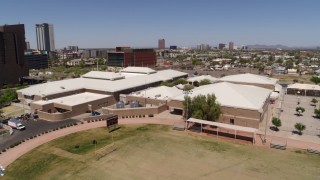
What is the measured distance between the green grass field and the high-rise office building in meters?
88.0

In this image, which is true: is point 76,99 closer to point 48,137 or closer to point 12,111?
point 12,111

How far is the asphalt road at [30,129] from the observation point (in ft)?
169

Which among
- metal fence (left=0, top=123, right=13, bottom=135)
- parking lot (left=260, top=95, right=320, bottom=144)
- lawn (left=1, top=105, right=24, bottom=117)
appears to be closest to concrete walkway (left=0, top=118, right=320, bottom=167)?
parking lot (left=260, top=95, right=320, bottom=144)

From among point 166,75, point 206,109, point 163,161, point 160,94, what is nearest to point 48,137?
point 163,161

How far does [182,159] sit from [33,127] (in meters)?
38.9

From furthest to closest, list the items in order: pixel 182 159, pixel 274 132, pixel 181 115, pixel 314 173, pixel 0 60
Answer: pixel 0 60 < pixel 181 115 < pixel 274 132 < pixel 182 159 < pixel 314 173

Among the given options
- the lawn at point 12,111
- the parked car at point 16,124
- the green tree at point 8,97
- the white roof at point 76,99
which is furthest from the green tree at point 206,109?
the green tree at point 8,97

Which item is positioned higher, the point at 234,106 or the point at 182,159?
the point at 234,106

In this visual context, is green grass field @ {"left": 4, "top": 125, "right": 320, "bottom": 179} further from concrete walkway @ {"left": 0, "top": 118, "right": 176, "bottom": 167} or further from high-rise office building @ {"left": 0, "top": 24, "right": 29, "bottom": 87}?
high-rise office building @ {"left": 0, "top": 24, "right": 29, "bottom": 87}

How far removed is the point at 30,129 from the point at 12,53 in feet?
262

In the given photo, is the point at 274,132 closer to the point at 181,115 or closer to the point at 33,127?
the point at 181,115

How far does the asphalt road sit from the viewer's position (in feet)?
169

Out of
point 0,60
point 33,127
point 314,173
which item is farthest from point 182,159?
point 0,60

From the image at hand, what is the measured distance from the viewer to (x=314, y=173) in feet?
123
